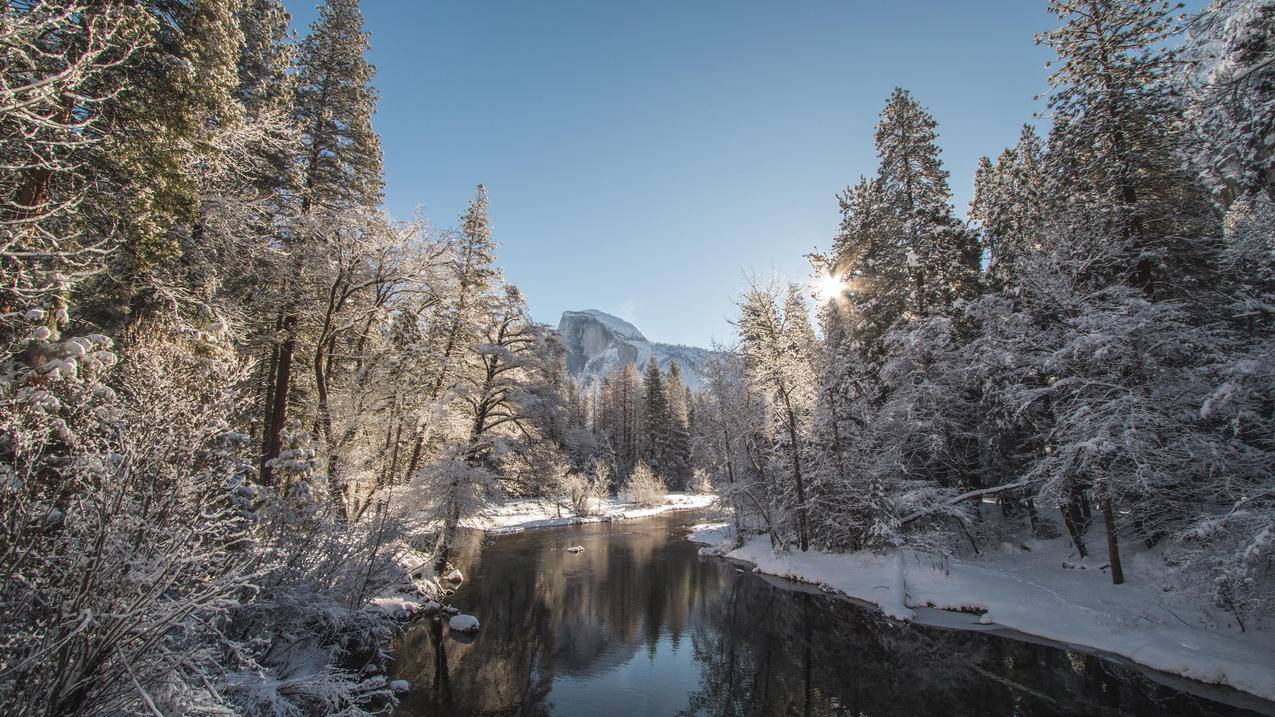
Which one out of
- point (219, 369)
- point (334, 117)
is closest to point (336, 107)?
point (334, 117)

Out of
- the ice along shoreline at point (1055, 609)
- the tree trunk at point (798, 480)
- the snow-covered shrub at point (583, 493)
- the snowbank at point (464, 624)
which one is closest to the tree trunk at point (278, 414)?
the snowbank at point (464, 624)

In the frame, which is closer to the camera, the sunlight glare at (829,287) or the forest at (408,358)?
the forest at (408,358)

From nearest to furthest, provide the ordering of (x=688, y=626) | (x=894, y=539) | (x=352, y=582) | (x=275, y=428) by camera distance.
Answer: (x=352, y=582) < (x=275, y=428) < (x=688, y=626) < (x=894, y=539)

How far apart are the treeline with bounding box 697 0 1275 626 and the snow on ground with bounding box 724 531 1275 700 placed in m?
0.72

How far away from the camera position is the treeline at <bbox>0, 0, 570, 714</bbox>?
3.96m

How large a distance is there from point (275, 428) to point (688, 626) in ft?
40.5

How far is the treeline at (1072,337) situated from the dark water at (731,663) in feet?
10.9

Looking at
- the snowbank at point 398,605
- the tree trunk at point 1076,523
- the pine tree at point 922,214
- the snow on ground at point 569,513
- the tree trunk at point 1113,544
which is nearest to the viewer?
the snowbank at point 398,605

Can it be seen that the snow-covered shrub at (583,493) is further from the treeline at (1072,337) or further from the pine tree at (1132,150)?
the pine tree at (1132,150)

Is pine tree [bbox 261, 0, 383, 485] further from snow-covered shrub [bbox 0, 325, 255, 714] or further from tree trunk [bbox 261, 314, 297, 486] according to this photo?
snow-covered shrub [bbox 0, 325, 255, 714]

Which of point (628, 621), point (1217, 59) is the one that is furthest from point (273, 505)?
point (1217, 59)

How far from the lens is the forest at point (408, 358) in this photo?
14.9ft

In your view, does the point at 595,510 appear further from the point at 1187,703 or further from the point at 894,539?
the point at 1187,703

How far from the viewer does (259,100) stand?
12.7 meters
